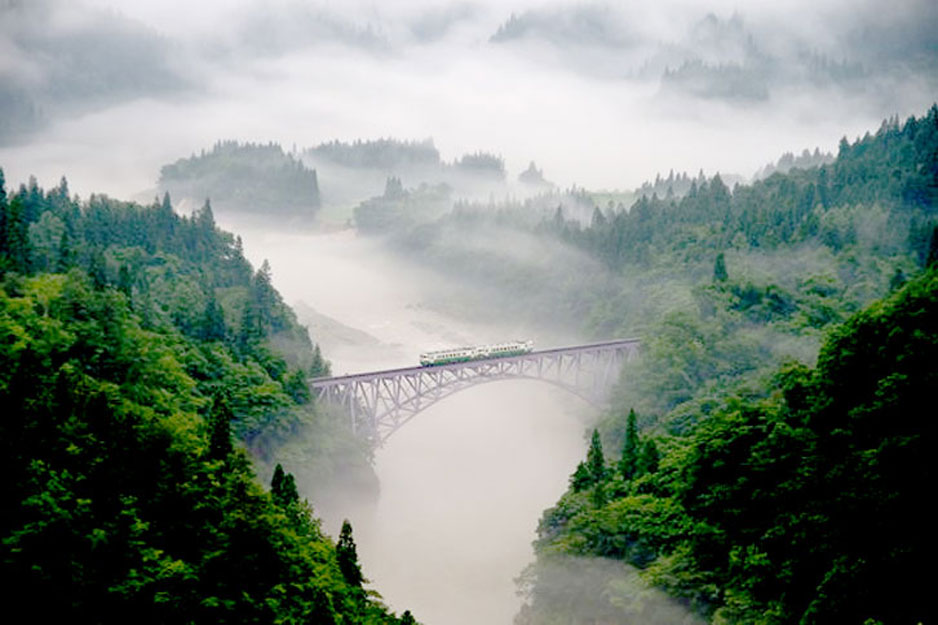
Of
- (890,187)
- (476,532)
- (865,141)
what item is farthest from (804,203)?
(476,532)

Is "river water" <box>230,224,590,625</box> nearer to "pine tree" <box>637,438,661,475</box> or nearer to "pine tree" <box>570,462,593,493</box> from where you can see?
"pine tree" <box>570,462,593,493</box>

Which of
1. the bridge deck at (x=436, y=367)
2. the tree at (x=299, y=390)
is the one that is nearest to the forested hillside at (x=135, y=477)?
the tree at (x=299, y=390)

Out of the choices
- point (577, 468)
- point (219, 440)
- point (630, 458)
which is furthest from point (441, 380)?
point (219, 440)

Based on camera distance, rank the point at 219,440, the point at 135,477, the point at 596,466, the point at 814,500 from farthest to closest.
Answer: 1. the point at 596,466
2. the point at 219,440
3. the point at 135,477
4. the point at 814,500

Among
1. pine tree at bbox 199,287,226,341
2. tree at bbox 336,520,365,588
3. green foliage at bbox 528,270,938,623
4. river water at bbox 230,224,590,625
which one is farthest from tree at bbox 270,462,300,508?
pine tree at bbox 199,287,226,341

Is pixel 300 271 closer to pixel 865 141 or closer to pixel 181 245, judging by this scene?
pixel 181 245

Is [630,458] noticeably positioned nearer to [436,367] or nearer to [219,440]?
[436,367]
